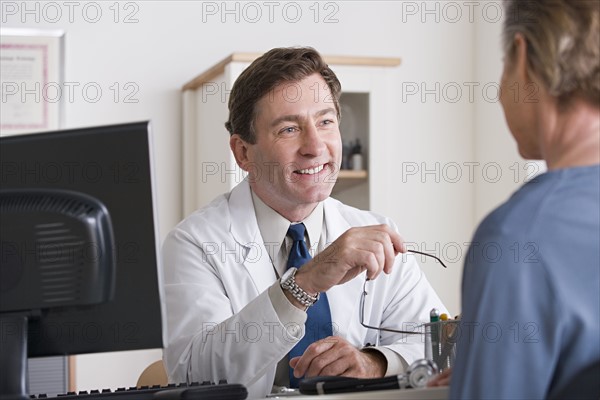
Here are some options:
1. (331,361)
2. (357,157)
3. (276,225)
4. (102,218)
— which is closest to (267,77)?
(276,225)

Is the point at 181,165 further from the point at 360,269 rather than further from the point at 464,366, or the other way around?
the point at 464,366

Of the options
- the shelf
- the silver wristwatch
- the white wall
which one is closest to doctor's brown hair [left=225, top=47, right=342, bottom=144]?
the silver wristwatch

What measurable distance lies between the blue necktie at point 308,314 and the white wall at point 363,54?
1589 millimetres

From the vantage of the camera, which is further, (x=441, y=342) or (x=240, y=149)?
(x=240, y=149)

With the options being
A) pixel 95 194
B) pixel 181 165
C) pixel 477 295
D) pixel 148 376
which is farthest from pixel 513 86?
pixel 181 165

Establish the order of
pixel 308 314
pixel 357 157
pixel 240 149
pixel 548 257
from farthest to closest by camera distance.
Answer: pixel 357 157, pixel 240 149, pixel 308 314, pixel 548 257

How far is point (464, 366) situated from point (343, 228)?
1.25m

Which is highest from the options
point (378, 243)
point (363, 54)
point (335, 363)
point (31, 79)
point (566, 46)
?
point (363, 54)

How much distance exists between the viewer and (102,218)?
4.00 feet

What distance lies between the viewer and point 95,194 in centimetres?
123

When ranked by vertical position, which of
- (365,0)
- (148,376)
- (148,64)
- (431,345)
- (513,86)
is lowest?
(148,376)

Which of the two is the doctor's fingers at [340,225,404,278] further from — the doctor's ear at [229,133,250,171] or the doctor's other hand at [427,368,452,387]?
the doctor's ear at [229,133,250,171]

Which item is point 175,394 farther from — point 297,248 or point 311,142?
point 311,142

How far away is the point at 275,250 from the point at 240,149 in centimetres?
32
